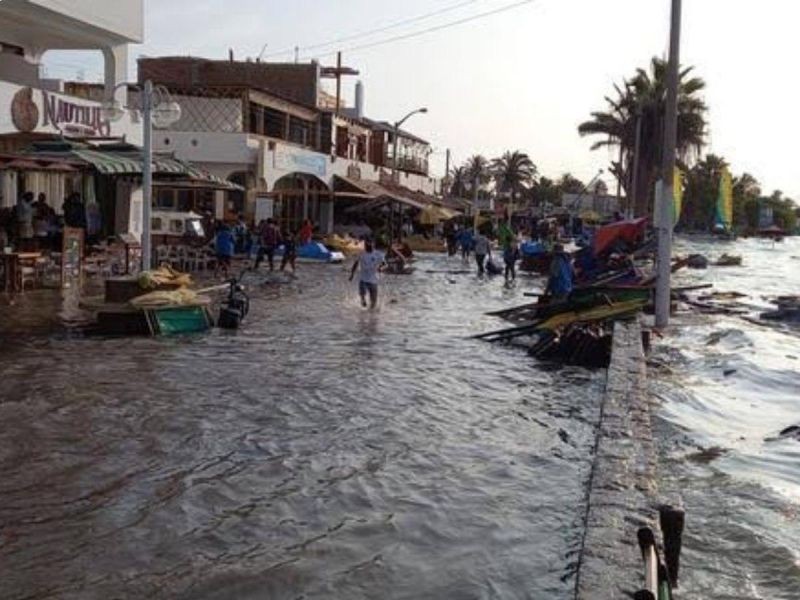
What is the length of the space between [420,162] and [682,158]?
21356 mm

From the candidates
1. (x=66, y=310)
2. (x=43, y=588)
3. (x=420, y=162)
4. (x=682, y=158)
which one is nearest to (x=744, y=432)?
(x=43, y=588)

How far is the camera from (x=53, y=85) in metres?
27.7

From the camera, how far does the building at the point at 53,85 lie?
21000 mm

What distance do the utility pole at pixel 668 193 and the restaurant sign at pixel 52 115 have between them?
12.6m

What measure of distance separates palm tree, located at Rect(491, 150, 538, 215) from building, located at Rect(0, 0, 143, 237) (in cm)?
9253

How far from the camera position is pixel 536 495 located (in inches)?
278

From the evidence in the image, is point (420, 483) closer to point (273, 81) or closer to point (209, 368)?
point (209, 368)

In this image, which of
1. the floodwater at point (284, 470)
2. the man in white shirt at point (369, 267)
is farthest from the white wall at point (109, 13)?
the floodwater at point (284, 470)

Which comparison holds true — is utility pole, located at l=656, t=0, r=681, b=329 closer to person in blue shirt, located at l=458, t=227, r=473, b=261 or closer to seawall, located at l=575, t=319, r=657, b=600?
seawall, located at l=575, t=319, r=657, b=600

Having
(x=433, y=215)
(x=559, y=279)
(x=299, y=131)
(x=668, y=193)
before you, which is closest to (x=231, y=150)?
(x=299, y=131)

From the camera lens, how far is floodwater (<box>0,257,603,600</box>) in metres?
5.43

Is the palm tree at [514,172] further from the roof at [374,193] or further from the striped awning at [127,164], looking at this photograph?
the striped awning at [127,164]

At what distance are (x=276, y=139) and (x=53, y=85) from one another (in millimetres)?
15869

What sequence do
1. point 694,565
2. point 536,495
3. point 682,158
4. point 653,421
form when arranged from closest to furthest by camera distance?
point 694,565 < point 536,495 < point 653,421 < point 682,158
